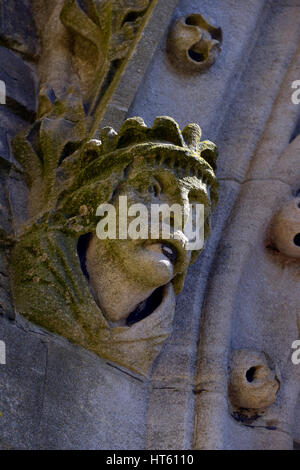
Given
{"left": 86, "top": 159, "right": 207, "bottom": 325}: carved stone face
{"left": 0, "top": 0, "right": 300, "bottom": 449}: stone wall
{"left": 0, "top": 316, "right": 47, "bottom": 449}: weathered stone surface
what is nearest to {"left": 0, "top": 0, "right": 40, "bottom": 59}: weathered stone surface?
{"left": 0, "top": 0, "right": 300, "bottom": 449}: stone wall

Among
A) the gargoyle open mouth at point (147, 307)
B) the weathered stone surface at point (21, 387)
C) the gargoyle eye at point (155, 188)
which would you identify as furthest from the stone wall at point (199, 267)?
the gargoyle eye at point (155, 188)

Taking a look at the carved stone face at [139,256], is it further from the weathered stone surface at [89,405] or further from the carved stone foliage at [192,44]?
the carved stone foliage at [192,44]

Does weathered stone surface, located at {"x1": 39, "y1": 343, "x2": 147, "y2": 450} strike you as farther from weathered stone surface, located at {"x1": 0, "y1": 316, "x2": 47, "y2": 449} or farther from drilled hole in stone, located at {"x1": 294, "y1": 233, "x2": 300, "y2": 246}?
drilled hole in stone, located at {"x1": 294, "y1": 233, "x2": 300, "y2": 246}

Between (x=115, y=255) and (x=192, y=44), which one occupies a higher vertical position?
(x=192, y=44)

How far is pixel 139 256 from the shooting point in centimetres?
337

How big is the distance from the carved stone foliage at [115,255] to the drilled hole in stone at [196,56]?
20.6 inches

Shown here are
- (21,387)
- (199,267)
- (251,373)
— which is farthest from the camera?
(199,267)

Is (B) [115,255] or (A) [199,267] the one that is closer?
(B) [115,255]

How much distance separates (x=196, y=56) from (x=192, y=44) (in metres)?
0.06

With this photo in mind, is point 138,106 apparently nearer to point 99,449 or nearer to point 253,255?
point 253,255

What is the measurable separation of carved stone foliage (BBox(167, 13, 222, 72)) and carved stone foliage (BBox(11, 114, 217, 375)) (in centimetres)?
50

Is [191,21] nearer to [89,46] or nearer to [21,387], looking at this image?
[89,46]

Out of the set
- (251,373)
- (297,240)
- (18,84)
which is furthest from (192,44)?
(251,373)

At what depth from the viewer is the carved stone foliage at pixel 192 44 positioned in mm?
3963
